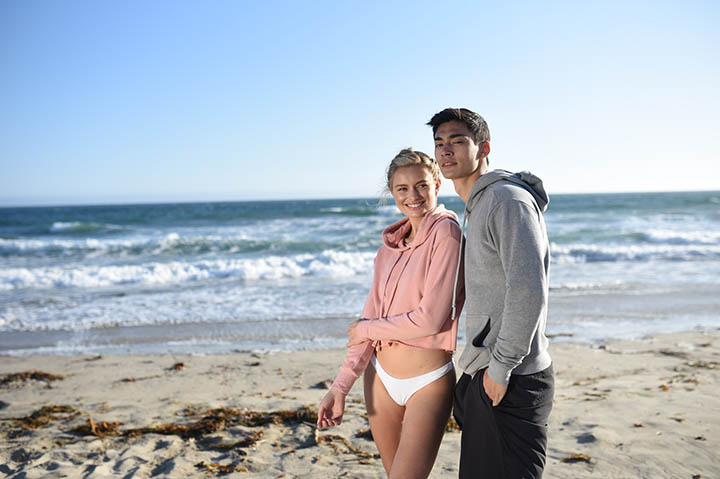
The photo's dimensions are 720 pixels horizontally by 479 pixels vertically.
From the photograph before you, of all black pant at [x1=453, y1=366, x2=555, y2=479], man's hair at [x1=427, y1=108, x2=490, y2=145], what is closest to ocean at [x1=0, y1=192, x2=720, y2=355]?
black pant at [x1=453, y1=366, x2=555, y2=479]

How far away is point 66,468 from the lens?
3.10 m

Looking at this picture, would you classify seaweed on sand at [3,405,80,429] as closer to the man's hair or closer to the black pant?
the black pant

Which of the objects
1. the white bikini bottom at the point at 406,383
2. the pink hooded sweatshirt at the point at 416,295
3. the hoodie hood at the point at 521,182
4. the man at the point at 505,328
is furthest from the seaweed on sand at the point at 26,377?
the hoodie hood at the point at 521,182

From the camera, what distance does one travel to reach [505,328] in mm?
1622

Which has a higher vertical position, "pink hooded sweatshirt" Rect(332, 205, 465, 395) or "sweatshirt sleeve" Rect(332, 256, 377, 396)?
"pink hooded sweatshirt" Rect(332, 205, 465, 395)

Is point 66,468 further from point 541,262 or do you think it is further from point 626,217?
point 626,217

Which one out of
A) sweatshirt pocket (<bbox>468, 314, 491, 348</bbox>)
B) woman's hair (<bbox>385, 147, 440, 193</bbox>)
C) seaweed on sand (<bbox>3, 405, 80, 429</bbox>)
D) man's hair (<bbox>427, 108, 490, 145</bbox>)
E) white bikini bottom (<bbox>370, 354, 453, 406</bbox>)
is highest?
man's hair (<bbox>427, 108, 490, 145</bbox>)

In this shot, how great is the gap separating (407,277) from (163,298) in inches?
332

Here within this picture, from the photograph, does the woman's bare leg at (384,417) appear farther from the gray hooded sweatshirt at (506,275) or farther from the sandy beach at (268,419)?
the sandy beach at (268,419)

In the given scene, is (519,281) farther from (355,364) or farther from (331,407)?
(331,407)

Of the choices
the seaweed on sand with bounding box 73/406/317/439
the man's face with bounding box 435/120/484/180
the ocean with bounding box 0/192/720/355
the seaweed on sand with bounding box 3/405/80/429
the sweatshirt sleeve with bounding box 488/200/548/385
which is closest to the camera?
the sweatshirt sleeve with bounding box 488/200/548/385

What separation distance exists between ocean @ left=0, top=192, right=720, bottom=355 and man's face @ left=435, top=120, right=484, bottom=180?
4604mm

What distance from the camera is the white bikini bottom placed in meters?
2.01

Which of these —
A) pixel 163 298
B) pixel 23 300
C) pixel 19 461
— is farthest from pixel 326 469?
pixel 23 300
